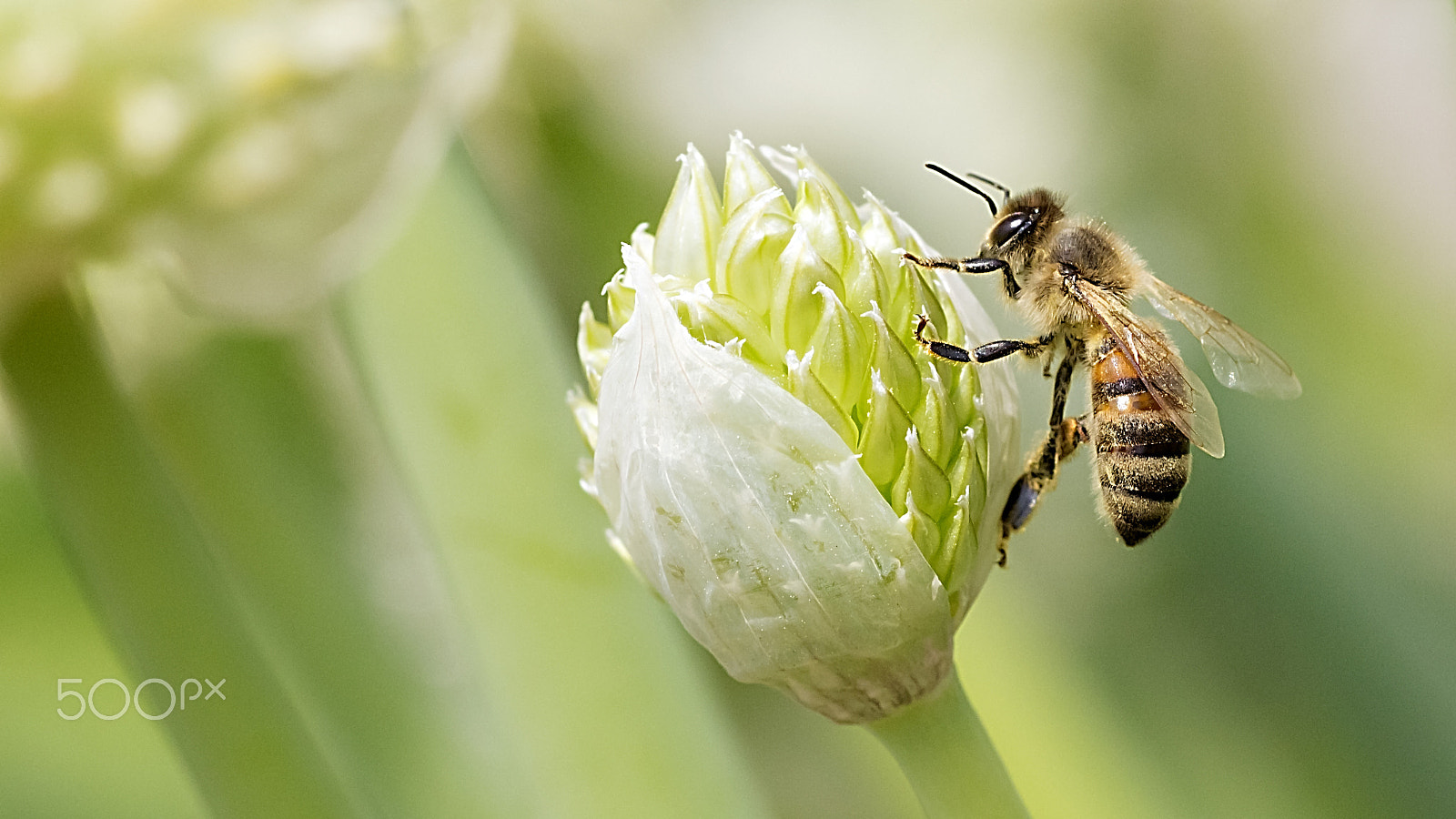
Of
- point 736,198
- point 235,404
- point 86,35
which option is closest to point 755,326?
point 736,198

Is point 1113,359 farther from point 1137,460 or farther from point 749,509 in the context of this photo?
point 749,509

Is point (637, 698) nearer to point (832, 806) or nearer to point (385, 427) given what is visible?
point (385, 427)

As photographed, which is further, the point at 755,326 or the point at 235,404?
the point at 235,404

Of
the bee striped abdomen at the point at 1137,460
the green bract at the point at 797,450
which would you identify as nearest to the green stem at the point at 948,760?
the green bract at the point at 797,450

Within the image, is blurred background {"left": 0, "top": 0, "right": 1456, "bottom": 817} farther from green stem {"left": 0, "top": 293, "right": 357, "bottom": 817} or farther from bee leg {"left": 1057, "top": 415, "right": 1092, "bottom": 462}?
bee leg {"left": 1057, "top": 415, "right": 1092, "bottom": 462}

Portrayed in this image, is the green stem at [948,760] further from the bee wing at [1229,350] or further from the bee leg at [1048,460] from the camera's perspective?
the bee wing at [1229,350]

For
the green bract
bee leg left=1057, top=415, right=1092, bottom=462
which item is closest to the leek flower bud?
the green bract

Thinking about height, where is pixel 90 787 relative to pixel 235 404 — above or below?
below
